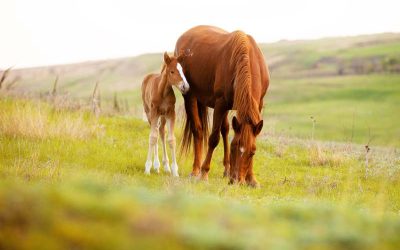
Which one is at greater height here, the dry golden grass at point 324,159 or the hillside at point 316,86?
Result: the dry golden grass at point 324,159

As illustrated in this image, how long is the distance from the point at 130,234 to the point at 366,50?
2701 inches

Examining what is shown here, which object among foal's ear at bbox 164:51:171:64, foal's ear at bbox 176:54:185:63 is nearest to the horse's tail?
foal's ear at bbox 176:54:185:63

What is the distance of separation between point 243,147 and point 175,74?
2.40 metres

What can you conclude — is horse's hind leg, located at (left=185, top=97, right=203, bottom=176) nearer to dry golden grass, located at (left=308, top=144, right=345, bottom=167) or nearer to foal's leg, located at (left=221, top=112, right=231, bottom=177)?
foal's leg, located at (left=221, top=112, right=231, bottom=177)

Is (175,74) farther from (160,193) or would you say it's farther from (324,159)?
(160,193)

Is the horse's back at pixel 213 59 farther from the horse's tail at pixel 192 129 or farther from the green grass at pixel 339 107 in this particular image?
the green grass at pixel 339 107

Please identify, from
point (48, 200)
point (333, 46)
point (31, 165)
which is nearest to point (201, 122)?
point (31, 165)

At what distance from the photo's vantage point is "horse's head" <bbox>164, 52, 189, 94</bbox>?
10.3 metres

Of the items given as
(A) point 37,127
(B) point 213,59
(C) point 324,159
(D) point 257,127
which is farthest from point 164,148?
(C) point 324,159

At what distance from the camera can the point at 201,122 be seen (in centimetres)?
1180

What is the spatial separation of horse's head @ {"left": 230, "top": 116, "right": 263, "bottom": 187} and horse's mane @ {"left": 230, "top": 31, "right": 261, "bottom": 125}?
116 millimetres

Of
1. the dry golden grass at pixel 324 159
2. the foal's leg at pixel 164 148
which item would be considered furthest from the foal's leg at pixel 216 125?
the dry golden grass at pixel 324 159

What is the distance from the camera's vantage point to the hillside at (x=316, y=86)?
107ft

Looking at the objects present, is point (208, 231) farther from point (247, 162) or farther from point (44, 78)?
point (44, 78)
